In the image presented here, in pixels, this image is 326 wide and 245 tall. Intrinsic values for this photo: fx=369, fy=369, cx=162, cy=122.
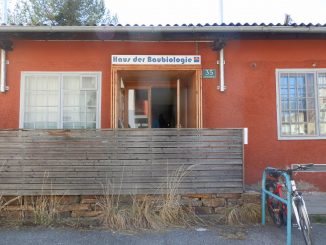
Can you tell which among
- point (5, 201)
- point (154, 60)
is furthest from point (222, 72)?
point (5, 201)

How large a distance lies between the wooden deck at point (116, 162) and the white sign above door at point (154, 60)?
6.77 feet

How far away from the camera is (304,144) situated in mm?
7805

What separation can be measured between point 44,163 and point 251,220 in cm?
350

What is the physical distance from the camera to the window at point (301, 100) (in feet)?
25.9

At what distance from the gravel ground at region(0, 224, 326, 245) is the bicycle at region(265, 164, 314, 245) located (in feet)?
0.81

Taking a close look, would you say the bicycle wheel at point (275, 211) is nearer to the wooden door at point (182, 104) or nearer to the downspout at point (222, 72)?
the downspout at point (222, 72)

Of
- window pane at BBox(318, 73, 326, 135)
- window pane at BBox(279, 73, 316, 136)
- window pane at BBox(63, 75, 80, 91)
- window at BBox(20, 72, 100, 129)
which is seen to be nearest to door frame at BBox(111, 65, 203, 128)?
window at BBox(20, 72, 100, 129)

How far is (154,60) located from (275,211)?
3.87 m

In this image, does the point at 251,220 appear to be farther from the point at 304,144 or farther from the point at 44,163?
the point at 44,163

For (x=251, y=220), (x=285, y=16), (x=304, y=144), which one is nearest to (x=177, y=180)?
(x=251, y=220)

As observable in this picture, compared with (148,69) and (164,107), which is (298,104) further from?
(164,107)

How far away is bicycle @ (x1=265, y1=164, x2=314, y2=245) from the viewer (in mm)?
4555

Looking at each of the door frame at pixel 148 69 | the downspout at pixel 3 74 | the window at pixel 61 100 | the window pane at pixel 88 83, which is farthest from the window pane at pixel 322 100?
the downspout at pixel 3 74

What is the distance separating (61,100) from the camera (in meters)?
7.80
